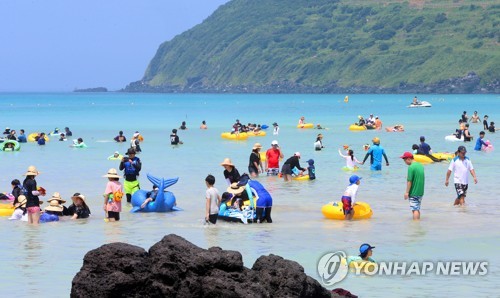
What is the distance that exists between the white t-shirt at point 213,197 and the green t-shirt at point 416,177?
4.03 meters

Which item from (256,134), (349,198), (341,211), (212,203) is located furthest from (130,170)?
(256,134)

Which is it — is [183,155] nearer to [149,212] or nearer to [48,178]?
[48,178]

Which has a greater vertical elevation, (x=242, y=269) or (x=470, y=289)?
(x=242, y=269)

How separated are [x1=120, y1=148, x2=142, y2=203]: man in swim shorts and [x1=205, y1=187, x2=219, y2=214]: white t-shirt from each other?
12.5 ft

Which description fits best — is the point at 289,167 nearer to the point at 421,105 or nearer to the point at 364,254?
the point at 364,254

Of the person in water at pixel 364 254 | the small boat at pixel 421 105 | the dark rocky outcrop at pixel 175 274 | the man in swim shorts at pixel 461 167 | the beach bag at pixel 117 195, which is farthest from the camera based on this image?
the small boat at pixel 421 105

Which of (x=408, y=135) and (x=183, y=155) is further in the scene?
(x=408, y=135)

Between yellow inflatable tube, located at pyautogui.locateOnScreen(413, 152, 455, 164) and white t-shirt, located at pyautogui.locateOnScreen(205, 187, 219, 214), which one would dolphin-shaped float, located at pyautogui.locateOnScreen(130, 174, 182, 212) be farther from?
yellow inflatable tube, located at pyautogui.locateOnScreen(413, 152, 455, 164)

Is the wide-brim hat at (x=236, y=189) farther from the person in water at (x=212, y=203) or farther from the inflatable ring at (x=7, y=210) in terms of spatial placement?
the inflatable ring at (x=7, y=210)

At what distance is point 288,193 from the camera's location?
91.5 feet

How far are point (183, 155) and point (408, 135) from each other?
20125 mm

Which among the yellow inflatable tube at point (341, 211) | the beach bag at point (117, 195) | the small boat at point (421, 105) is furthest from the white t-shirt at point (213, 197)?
the small boat at point (421, 105)

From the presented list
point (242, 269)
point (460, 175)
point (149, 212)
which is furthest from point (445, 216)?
point (242, 269)
